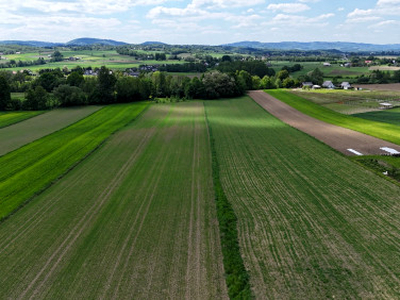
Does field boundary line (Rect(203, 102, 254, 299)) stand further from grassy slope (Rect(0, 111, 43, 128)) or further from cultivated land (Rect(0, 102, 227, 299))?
grassy slope (Rect(0, 111, 43, 128))

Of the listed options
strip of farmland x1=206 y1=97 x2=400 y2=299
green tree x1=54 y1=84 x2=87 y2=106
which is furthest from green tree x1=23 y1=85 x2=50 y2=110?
strip of farmland x1=206 y1=97 x2=400 y2=299

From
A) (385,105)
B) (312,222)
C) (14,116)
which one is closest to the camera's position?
(312,222)

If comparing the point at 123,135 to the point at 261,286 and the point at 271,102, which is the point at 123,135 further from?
the point at 271,102

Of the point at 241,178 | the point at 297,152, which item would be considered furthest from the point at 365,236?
the point at 297,152

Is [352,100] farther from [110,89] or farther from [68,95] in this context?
[68,95]

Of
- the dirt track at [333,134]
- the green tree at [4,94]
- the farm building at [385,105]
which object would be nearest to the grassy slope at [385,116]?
the farm building at [385,105]

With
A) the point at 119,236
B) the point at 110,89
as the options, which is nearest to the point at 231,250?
the point at 119,236
